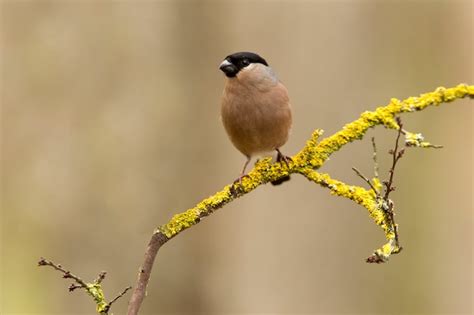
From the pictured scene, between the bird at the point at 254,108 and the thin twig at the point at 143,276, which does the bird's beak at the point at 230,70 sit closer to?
the bird at the point at 254,108

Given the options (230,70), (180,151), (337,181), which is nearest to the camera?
(337,181)

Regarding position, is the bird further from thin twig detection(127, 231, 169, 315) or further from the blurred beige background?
the blurred beige background

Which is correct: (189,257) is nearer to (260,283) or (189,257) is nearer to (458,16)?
(260,283)

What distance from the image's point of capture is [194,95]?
23.6 feet

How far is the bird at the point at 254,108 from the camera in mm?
3875

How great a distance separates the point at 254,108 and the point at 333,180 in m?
1.12

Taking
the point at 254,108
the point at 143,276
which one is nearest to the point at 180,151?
the point at 254,108

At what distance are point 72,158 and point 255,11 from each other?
95.0 inches

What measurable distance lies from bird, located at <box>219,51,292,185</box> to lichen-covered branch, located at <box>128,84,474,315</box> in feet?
2.17

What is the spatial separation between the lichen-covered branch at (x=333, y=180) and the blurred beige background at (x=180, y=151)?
12.9ft

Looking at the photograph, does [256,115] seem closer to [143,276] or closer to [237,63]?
[237,63]

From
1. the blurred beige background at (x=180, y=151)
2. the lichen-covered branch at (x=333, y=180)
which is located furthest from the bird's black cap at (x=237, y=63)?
the blurred beige background at (x=180, y=151)

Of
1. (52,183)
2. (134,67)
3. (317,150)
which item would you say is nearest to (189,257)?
(52,183)

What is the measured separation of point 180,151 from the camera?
718 cm
